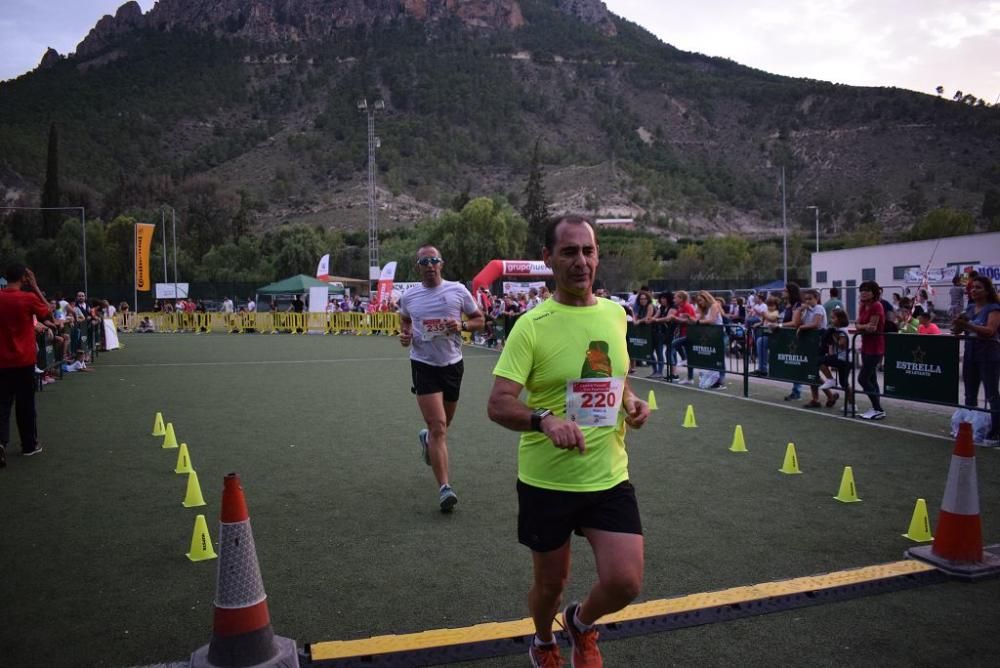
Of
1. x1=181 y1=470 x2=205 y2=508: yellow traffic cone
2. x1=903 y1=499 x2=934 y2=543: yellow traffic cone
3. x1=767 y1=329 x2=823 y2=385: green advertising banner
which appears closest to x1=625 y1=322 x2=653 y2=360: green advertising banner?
x1=767 y1=329 x2=823 y2=385: green advertising banner

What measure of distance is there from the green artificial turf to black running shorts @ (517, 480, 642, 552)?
37.9 inches

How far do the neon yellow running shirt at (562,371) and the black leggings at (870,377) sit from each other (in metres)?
9.08

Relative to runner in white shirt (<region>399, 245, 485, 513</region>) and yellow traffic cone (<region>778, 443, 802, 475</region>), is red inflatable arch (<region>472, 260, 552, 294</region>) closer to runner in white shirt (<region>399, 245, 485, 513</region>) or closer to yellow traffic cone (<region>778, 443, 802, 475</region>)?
yellow traffic cone (<region>778, 443, 802, 475</region>)

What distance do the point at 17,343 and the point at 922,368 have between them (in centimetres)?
1093

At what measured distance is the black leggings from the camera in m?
10.9

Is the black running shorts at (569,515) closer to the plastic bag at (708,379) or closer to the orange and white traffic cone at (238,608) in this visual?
the orange and white traffic cone at (238,608)

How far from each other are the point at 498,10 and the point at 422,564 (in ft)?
693

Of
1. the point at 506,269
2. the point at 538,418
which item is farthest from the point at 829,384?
the point at 506,269

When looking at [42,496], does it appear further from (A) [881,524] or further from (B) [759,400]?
(B) [759,400]

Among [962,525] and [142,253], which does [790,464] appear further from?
[142,253]

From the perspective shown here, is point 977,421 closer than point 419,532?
No

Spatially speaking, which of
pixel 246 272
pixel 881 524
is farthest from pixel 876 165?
pixel 881 524

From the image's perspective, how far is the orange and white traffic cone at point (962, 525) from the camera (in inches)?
183

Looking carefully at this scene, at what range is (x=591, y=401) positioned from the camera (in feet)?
10.3
